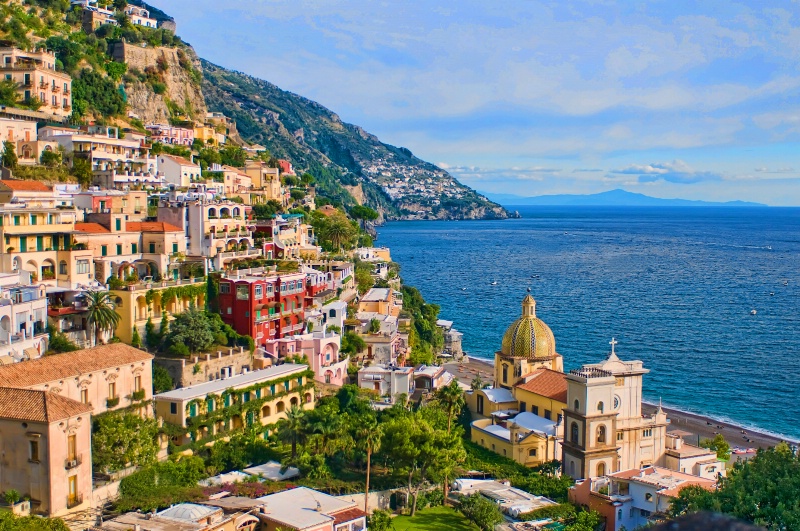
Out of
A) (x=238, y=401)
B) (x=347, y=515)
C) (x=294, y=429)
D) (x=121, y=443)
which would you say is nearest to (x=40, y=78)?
(x=238, y=401)

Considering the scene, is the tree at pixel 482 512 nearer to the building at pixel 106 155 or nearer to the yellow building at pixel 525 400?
the yellow building at pixel 525 400

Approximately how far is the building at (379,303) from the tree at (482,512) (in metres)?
30.6

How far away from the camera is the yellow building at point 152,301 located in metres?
44.8

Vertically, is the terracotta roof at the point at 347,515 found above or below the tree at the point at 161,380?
below

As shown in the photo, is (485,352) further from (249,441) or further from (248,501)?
(248,501)

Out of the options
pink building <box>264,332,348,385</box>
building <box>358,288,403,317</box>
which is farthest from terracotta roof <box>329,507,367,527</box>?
building <box>358,288,403,317</box>

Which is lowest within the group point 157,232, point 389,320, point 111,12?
point 389,320

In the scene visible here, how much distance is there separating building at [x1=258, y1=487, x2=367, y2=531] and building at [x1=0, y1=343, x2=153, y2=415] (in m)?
8.63

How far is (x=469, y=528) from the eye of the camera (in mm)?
35188

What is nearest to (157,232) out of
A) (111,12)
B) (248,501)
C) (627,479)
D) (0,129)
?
(0,129)

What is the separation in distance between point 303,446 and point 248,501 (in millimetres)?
6962

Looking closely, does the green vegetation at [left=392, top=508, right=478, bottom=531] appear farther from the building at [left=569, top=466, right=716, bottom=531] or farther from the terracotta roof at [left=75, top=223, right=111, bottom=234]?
the terracotta roof at [left=75, top=223, right=111, bottom=234]

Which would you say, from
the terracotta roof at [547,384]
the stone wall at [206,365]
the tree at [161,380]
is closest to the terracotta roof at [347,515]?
the tree at [161,380]

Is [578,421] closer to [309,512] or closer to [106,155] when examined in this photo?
[309,512]
